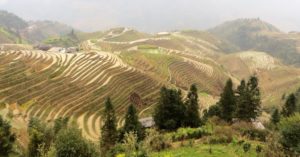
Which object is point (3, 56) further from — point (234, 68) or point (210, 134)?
point (234, 68)

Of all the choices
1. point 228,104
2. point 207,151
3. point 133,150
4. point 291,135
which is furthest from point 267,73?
point 133,150

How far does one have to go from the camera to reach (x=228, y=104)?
135ft

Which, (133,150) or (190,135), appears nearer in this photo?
(133,150)

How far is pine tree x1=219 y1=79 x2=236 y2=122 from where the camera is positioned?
40.8 m

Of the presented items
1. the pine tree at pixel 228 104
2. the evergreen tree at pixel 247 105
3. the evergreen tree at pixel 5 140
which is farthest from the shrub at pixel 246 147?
the evergreen tree at pixel 5 140

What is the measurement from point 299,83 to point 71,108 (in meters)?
93.3

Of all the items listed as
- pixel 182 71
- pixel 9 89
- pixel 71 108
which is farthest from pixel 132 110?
pixel 182 71

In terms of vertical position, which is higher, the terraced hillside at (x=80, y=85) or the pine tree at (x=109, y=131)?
the terraced hillside at (x=80, y=85)

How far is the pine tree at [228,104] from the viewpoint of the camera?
40.8 m

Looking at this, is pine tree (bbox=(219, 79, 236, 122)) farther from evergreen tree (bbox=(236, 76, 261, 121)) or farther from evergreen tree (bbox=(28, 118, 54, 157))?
evergreen tree (bbox=(28, 118, 54, 157))

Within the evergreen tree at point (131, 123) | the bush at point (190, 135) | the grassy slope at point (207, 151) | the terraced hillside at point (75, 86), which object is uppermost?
the terraced hillside at point (75, 86)

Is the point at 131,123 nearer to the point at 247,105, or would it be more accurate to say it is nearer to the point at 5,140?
the point at 5,140

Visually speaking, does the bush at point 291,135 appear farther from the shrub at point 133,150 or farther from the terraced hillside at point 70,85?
the terraced hillside at point 70,85

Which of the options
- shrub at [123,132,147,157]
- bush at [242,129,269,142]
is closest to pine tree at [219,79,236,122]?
bush at [242,129,269,142]
